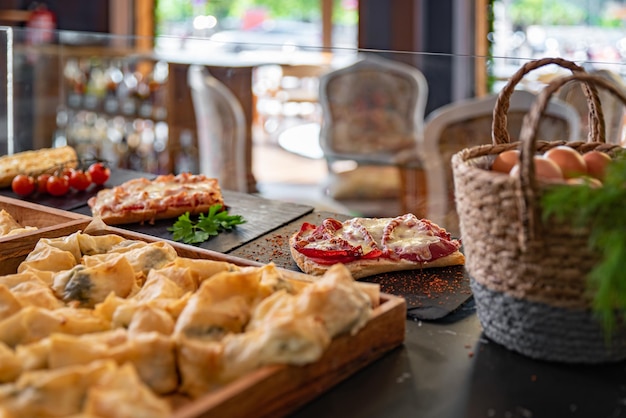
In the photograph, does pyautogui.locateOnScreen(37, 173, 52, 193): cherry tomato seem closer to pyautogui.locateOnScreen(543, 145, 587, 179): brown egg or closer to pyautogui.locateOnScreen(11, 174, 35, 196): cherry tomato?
pyautogui.locateOnScreen(11, 174, 35, 196): cherry tomato

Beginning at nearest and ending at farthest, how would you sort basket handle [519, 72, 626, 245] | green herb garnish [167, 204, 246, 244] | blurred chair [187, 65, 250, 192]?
basket handle [519, 72, 626, 245] < green herb garnish [167, 204, 246, 244] < blurred chair [187, 65, 250, 192]

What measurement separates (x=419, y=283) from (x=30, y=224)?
3.42 feet

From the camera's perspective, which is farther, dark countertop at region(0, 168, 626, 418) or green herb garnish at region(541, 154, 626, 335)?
dark countertop at region(0, 168, 626, 418)

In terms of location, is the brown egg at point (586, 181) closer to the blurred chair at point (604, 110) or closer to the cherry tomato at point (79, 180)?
the cherry tomato at point (79, 180)

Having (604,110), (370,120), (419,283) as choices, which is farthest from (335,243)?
(370,120)

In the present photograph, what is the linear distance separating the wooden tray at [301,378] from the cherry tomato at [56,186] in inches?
61.2

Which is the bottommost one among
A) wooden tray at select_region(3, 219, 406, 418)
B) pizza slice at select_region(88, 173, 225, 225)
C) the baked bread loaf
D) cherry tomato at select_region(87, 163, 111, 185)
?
wooden tray at select_region(3, 219, 406, 418)

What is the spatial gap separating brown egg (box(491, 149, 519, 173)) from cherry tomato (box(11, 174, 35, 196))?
1.71m

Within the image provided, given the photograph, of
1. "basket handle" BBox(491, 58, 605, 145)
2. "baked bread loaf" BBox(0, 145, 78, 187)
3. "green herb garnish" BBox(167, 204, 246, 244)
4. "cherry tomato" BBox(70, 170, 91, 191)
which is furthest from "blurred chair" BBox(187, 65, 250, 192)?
"basket handle" BBox(491, 58, 605, 145)

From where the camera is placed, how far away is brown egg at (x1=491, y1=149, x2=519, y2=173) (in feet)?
4.42

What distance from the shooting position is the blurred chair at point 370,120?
4883mm

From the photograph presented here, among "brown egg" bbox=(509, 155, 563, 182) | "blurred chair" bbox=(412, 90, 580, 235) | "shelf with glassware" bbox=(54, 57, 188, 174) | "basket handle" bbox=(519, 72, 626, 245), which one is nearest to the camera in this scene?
"basket handle" bbox=(519, 72, 626, 245)

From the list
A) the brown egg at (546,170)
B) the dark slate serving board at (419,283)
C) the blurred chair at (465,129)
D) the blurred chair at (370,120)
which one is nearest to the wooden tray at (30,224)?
the dark slate serving board at (419,283)

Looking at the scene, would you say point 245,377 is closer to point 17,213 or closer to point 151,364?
point 151,364
